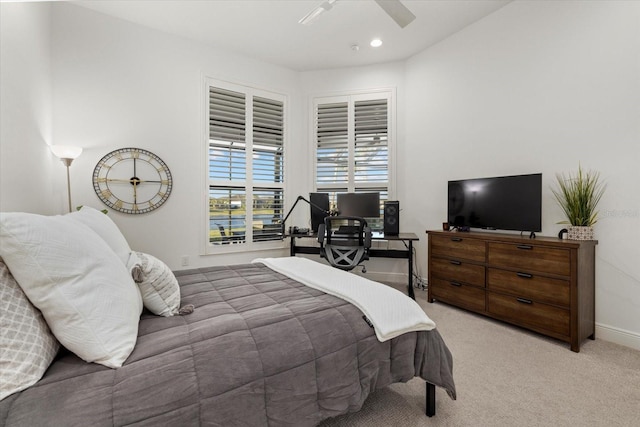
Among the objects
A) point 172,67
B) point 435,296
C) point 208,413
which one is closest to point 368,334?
point 208,413

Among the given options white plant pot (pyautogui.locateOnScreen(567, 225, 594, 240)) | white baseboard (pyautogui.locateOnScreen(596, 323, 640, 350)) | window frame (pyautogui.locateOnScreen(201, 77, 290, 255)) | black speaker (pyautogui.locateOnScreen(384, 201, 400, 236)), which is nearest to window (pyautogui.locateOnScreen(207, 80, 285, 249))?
window frame (pyautogui.locateOnScreen(201, 77, 290, 255))

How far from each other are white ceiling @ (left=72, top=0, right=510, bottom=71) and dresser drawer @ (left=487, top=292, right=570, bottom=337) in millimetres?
2886

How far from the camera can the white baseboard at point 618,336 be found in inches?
86.3

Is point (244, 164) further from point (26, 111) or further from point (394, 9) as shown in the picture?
point (394, 9)

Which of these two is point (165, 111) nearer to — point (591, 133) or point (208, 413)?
point (208, 413)

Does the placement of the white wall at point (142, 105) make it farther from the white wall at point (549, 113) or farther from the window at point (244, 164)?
the white wall at point (549, 113)

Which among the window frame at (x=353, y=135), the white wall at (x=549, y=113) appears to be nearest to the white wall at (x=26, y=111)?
the window frame at (x=353, y=135)

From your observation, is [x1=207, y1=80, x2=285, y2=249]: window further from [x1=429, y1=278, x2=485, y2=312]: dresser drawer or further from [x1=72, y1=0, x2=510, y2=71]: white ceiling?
[x1=429, y1=278, x2=485, y2=312]: dresser drawer

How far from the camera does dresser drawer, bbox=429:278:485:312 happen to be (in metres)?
2.79

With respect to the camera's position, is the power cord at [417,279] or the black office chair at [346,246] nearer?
the black office chair at [346,246]

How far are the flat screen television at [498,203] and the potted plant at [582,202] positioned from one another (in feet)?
0.69

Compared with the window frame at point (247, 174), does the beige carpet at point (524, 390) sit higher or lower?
lower

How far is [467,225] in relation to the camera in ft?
10.3

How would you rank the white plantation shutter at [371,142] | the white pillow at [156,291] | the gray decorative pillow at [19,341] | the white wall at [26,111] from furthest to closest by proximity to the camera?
the white plantation shutter at [371,142], the white wall at [26,111], the white pillow at [156,291], the gray decorative pillow at [19,341]
